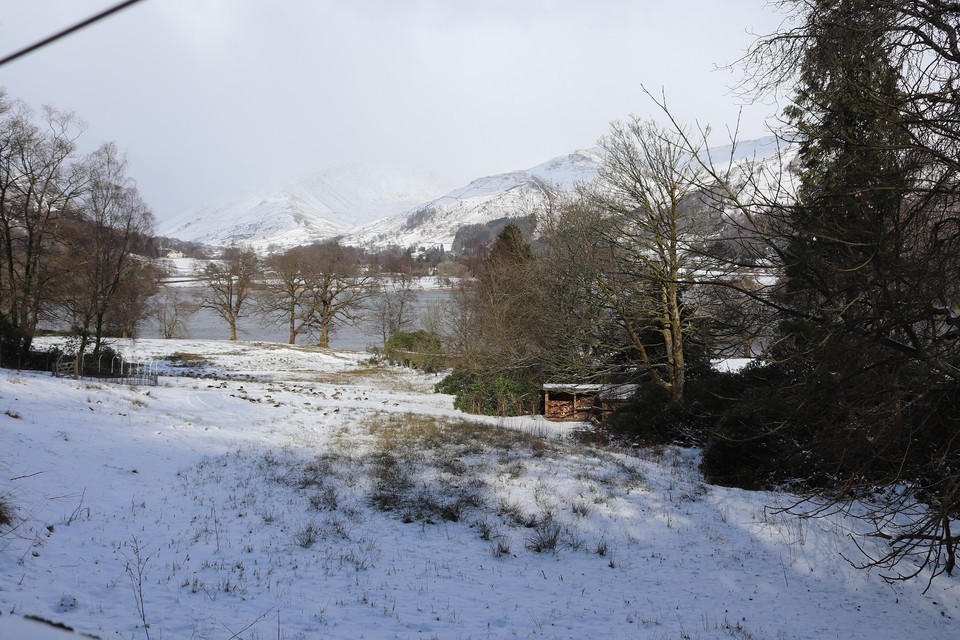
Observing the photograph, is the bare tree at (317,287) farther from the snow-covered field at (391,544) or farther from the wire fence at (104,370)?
the snow-covered field at (391,544)

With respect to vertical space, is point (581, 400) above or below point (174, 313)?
below

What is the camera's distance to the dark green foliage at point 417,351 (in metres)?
32.9

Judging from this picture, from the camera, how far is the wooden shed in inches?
750

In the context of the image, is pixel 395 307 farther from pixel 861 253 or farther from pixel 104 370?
pixel 861 253

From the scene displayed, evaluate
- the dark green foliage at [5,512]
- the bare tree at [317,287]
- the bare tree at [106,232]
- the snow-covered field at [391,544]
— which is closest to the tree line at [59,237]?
the bare tree at [106,232]

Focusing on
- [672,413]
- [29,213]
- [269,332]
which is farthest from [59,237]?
[269,332]

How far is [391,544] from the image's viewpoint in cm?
736

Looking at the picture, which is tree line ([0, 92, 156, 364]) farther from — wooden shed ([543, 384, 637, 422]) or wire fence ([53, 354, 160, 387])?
wooden shed ([543, 384, 637, 422])

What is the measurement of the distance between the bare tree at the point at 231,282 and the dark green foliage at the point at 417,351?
19204 mm

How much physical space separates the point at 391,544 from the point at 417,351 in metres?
26.6

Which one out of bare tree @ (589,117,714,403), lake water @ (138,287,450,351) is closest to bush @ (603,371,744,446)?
bare tree @ (589,117,714,403)

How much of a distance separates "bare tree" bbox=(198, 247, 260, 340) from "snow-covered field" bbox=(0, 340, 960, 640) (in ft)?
122

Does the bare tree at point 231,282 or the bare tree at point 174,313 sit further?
the bare tree at point 174,313

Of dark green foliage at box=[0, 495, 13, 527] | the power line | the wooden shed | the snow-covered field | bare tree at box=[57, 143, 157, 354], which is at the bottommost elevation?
the snow-covered field
